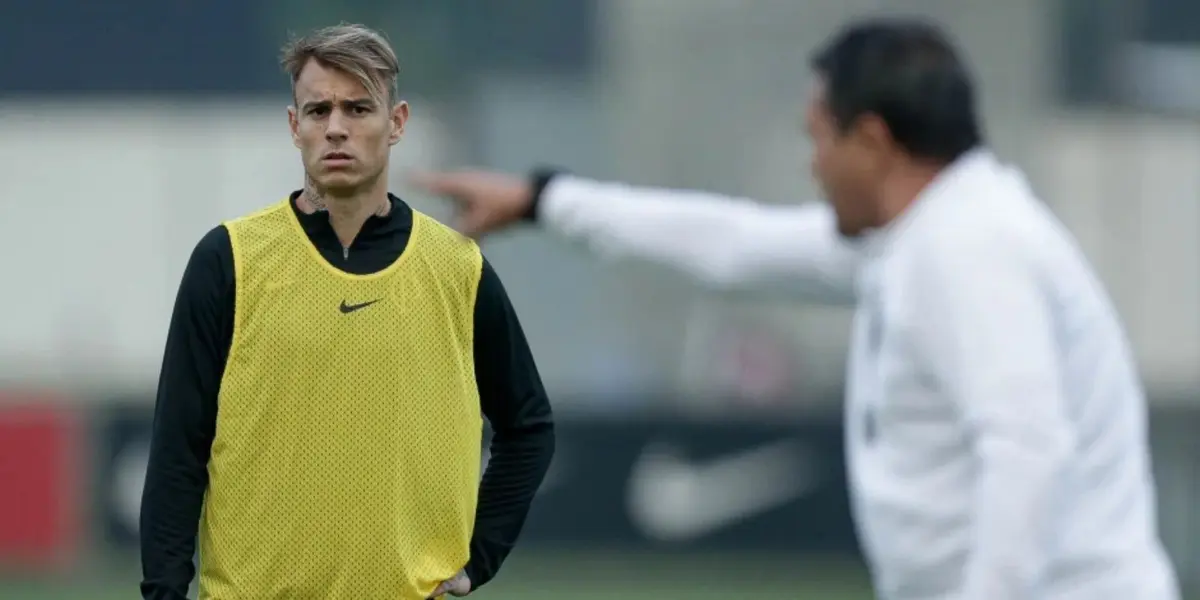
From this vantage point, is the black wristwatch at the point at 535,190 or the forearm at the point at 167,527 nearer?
the forearm at the point at 167,527

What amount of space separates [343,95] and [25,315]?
12711 mm

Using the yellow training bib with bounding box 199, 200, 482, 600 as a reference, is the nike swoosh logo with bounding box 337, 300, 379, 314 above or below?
above

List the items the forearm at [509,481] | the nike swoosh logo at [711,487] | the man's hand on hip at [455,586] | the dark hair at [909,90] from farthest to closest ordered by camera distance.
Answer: the nike swoosh logo at [711,487] → the forearm at [509,481] → the man's hand on hip at [455,586] → the dark hair at [909,90]

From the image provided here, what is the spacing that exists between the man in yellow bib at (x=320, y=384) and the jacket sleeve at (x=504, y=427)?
0.08m

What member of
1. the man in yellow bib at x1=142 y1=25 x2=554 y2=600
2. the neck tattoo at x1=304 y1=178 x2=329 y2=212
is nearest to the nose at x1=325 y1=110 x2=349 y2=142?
the man in yellow bib at x1=142 y1=25 x2=554 y2=600

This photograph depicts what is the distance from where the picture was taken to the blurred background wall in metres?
14.4

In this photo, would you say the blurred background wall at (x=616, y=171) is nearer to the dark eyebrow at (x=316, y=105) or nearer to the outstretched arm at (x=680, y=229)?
the outstretched arm at (x=680, y=229)

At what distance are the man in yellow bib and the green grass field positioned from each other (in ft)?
28.1

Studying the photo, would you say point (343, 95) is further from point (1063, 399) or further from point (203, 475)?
point (1063, 399)

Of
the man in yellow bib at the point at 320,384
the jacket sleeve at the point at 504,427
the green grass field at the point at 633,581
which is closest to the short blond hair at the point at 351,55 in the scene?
the man in yellow bib at the point at 320,384

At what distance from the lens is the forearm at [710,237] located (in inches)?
155

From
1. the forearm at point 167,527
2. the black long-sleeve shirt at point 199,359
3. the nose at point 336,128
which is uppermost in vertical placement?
the nose at point 336,128

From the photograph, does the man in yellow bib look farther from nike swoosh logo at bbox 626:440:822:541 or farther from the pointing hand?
nike swoosh logo at bbox 626:440:822:541

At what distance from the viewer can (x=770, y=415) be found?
14.4 meters
